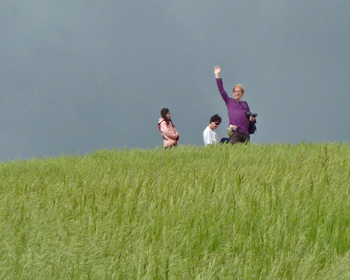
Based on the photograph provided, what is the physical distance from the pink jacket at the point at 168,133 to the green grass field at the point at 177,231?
6454 millimetres

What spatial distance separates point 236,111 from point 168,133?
2.26m

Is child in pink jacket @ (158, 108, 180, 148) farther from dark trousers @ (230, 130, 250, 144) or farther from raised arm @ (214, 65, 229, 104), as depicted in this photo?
raised arm @ (214, 65, 229, 104)

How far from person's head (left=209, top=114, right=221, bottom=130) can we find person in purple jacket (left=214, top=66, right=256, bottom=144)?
124 centimetres

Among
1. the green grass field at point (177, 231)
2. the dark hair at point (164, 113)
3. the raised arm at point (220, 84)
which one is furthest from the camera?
the dark hair at point (164, 113)

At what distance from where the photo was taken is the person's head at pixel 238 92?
11.1 meters

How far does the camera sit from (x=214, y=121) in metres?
12.5

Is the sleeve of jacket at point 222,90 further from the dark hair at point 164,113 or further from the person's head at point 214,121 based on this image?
the dark hair at point 164,113

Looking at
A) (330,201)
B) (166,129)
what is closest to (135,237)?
(330,201)

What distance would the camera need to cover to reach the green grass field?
279 cm

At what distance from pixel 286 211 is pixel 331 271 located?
1.15m

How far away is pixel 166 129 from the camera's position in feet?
41.1

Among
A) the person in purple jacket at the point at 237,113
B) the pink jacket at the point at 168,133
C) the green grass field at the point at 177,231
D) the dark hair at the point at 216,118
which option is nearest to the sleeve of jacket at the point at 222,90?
the person in purple jacket at the point at 237,113

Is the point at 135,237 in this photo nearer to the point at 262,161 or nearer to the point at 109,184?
the point at 109,184

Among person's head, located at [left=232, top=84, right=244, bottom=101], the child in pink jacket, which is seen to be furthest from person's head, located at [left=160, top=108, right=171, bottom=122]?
person's head, located at [left=232, top=84, right=244, bottom=101]
